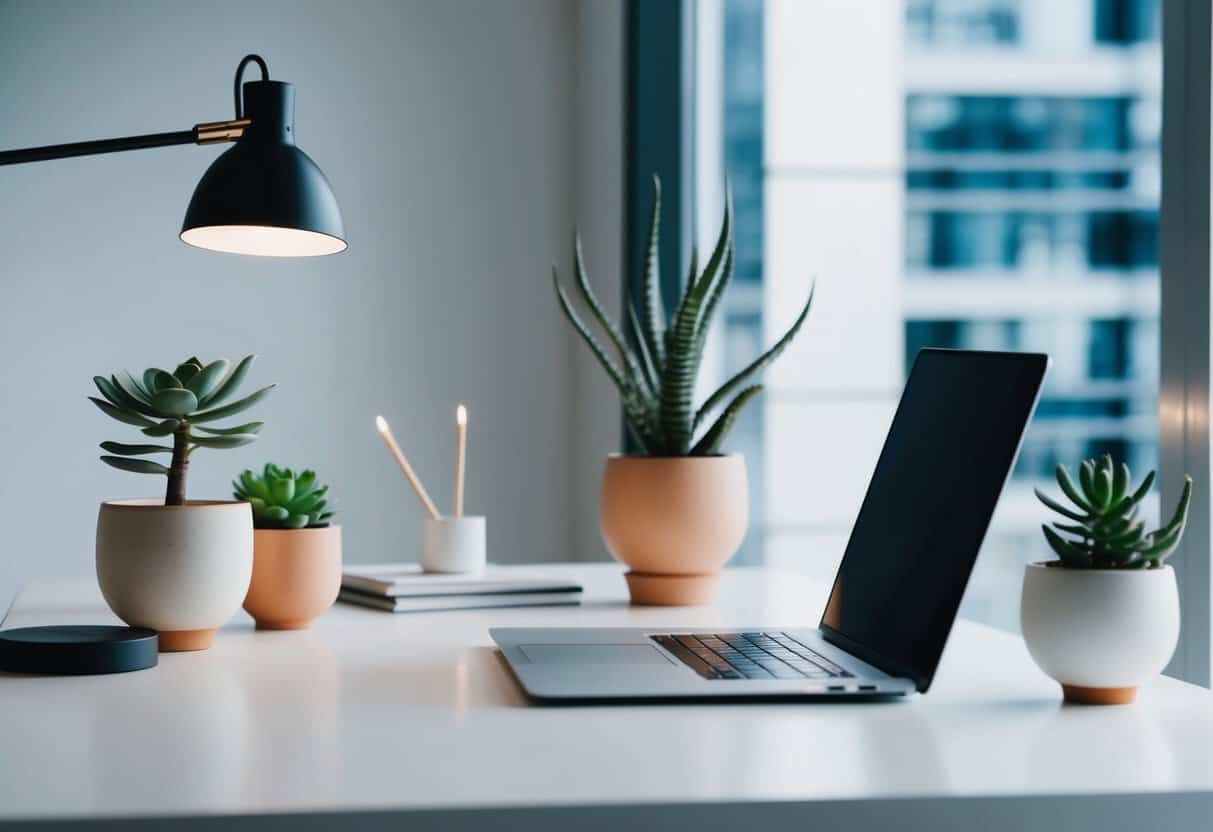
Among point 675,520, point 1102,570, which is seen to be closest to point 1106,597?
point 1102,570

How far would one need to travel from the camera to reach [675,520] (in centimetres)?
129

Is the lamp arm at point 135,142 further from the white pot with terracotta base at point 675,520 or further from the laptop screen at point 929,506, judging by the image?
the laptop screen at point 929,506

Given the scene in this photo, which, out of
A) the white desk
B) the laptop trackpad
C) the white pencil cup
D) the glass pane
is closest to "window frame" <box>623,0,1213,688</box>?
the white desk

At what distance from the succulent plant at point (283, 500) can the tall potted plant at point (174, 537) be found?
95 millimetres

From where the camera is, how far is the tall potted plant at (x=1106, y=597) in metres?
0.82

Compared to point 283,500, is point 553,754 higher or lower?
lower

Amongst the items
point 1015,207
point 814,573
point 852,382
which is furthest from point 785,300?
point 1015,207

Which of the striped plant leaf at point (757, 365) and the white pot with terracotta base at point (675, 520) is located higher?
the striped plant leaf at point (757, 365)

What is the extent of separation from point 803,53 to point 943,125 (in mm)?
3164

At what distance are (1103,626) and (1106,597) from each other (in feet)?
0.06

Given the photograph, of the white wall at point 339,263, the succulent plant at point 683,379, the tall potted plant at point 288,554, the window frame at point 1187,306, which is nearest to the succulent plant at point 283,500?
the tall potted plant at point 288,554

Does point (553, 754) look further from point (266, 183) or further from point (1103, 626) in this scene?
point (266, 183)

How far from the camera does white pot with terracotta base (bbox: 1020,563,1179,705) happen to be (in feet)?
2.69

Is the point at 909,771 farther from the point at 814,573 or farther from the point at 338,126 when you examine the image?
the point at 338,126
